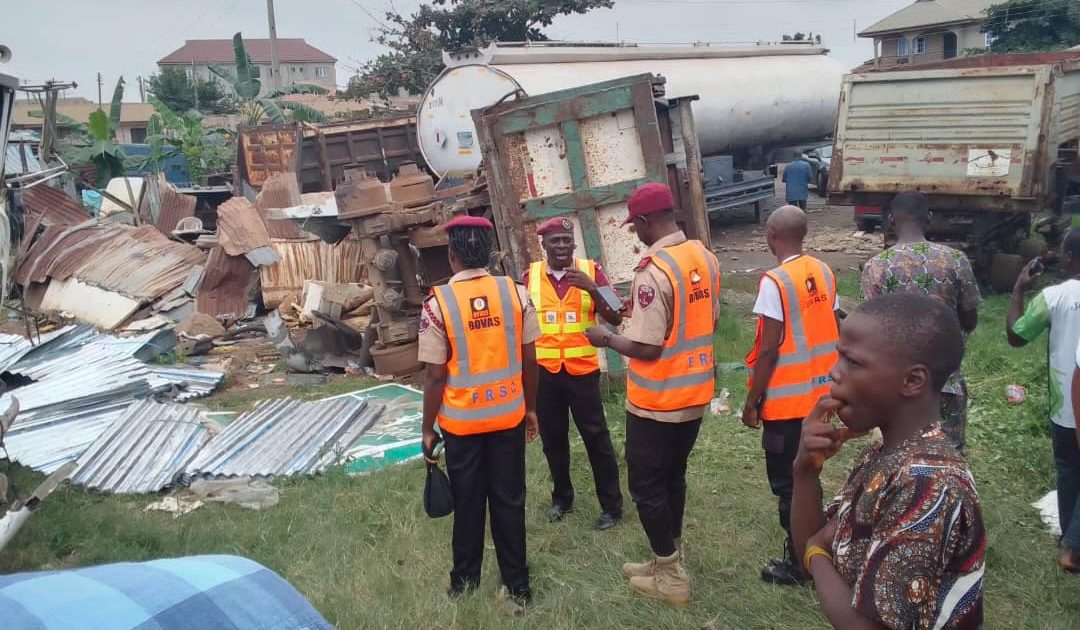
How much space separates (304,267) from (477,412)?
26.9 feet

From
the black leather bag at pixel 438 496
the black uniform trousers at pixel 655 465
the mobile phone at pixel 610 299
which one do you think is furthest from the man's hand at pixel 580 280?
the black leather bag at pixel 438 496

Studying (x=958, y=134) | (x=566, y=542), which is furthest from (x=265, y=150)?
(x=566, y=542)

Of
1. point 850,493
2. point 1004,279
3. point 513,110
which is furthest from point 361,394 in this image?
point 1004,279

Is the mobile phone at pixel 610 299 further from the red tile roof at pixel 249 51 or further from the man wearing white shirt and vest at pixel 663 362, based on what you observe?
the red tile roof at pixel 249 51

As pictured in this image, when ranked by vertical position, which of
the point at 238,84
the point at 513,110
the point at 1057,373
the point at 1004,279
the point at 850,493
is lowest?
the point at 1004,279

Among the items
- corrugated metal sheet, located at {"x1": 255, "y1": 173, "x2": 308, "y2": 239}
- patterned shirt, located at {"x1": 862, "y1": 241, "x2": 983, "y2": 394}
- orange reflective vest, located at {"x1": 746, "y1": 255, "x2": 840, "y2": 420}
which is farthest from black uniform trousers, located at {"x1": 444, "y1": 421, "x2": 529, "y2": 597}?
corrugated metal sheet, located at {"x1": 255, "y1": 173, "x2": 308, "y2": 239}

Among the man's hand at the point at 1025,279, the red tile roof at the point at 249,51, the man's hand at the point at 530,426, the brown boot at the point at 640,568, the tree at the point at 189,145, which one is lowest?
the brown boot at the point at 640,568

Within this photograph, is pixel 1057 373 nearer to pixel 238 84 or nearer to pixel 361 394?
pixel 361 394

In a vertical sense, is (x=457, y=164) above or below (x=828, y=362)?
above

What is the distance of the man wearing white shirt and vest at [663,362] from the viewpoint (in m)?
3.44

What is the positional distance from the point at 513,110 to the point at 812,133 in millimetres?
12865

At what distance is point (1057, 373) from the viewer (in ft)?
11.9

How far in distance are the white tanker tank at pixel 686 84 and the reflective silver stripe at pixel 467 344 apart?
6.80 m

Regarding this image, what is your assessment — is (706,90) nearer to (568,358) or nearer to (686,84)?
(686,84)
